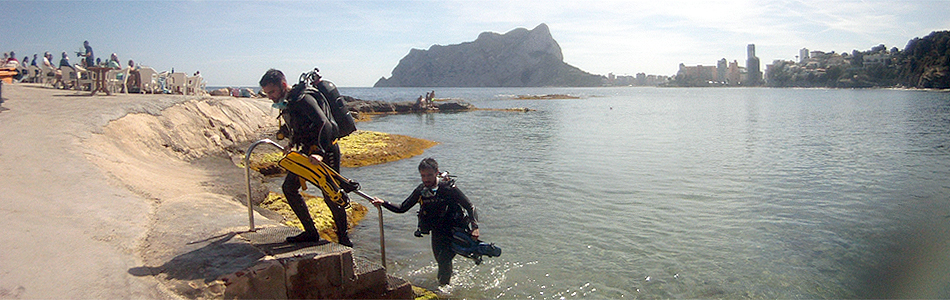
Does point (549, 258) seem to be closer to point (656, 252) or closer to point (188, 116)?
point (656, 252)

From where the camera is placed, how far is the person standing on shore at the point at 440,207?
17.6ft

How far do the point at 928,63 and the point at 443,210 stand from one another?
4991 inches

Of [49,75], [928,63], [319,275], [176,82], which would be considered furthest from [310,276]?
[928,63]

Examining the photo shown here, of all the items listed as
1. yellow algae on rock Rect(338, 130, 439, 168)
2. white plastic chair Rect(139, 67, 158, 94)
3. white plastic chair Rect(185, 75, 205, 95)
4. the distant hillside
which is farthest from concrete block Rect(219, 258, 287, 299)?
the distant hillside

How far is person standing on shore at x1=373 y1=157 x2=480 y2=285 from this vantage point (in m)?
5.36

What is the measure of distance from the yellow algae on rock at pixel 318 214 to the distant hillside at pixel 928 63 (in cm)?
11330

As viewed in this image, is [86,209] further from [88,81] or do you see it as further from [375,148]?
[88,81]

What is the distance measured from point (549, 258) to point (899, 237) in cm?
550

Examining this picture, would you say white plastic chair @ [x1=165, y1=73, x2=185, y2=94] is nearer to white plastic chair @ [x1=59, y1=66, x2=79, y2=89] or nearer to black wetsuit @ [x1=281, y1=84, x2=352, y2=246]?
white plastic chair @ [x1=59, y1=66, x2=79, y2=89]

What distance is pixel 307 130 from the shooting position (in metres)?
4.81

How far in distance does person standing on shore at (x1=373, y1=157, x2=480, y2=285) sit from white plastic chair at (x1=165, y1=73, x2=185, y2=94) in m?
21.9

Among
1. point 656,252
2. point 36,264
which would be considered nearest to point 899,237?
point 656,252

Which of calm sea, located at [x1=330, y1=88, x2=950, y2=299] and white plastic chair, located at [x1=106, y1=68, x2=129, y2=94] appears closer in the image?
calm sea, located at [x1=330, y1=88, x2=950, y2=299]

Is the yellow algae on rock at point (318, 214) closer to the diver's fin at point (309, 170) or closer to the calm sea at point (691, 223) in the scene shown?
the calm sea at point (691, 223)
